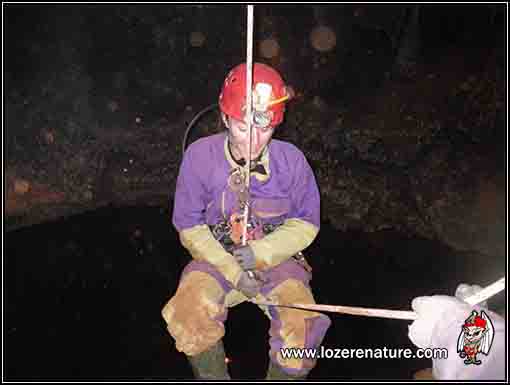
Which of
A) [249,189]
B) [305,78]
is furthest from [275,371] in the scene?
[305,78]

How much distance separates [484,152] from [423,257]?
5.88 ft

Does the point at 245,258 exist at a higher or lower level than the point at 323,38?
lower

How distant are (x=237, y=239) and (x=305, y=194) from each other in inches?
22.8

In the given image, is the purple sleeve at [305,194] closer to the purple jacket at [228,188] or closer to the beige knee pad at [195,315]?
the purple jacket at [228,188]

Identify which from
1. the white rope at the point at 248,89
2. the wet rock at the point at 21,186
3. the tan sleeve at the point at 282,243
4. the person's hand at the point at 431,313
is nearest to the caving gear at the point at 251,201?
the tan sleeve at the point at 282,243

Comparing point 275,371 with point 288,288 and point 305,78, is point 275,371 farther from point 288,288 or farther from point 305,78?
point 305,78

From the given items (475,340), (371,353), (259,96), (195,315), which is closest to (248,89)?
(259,96)

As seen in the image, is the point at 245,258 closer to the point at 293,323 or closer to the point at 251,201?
the point at 251,201

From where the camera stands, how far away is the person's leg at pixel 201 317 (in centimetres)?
229

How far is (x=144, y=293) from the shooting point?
3.79 m

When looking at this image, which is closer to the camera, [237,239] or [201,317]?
[201,317]

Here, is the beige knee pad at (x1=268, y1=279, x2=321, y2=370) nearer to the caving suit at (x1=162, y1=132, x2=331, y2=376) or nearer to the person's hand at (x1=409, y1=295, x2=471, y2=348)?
the caving suit at (x1=162, y1=132, x2=331, y2=376)

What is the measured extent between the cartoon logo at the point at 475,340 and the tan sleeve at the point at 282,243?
113 cm

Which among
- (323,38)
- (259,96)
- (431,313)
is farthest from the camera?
(323,38)
